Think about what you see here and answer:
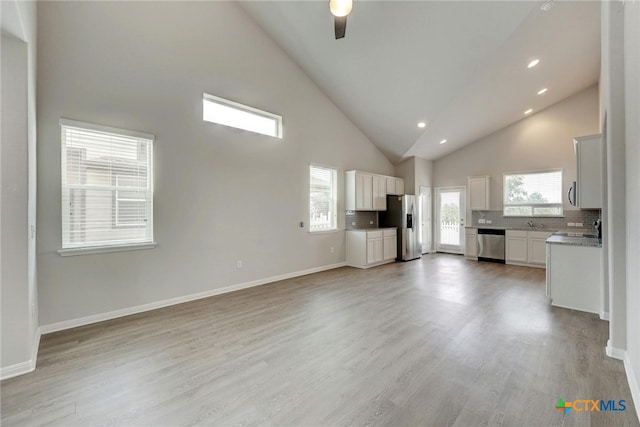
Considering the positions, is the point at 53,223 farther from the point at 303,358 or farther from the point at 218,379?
the point at 303,358

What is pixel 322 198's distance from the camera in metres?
6.28

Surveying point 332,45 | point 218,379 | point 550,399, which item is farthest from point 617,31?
point 218,379

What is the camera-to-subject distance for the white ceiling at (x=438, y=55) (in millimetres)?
3938

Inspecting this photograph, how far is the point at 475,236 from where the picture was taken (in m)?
7.54

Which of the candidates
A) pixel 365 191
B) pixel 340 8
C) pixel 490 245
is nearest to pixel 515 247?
pixel 490 245

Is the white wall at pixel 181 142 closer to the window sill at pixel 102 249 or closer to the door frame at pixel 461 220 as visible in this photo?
the window sill at pixel 102 249

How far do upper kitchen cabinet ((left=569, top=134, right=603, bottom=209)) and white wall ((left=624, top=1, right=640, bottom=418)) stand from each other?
1.58 meters

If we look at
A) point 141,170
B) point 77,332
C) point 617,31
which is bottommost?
point 77,332

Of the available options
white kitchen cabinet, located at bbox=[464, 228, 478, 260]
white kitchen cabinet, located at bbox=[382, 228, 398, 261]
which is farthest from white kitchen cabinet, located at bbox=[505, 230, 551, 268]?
white kitchen cabinet, located at bbox=[382, 228, 398, 261]

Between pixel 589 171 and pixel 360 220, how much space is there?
4336 millimetres

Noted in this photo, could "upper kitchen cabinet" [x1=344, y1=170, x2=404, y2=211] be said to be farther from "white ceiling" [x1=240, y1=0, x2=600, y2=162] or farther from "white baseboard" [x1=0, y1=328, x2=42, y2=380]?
"white baseboard" [x1=0, y1=328, x2=42, y2=380]

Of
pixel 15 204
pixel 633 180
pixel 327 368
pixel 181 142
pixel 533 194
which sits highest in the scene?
pixel 181 142

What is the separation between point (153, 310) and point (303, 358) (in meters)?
2.42

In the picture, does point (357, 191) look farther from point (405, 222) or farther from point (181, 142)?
point (181, 142)
